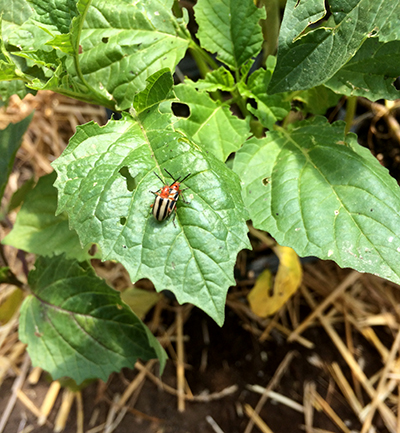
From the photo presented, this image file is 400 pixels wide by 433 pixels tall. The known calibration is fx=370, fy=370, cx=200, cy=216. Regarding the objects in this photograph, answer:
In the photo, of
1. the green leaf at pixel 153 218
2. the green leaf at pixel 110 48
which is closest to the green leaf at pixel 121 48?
the green leaf at pixel 110 48

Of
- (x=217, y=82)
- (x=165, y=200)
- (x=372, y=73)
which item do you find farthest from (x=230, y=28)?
(x=165, y=200)

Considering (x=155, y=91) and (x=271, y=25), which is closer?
(x=155, y=91)

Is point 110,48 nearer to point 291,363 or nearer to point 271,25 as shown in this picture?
point 271,25

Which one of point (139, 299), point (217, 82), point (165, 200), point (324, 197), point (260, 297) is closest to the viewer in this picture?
point (165, 200)

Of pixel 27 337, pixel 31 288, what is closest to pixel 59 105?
pixel 31 288

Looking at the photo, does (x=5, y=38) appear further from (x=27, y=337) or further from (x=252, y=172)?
(x=27, y=337)

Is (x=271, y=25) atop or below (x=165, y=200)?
atop

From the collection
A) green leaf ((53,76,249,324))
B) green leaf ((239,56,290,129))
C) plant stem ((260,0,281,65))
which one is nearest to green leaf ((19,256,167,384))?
green leaf ((53,76,249,324))
